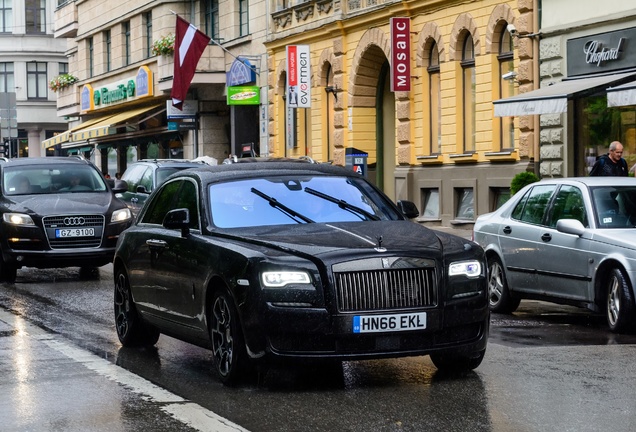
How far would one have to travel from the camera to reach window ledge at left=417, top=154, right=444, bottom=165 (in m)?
31.7

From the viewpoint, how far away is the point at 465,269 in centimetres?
920

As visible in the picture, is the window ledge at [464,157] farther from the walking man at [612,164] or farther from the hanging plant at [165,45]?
the hanging plant at [165,45]

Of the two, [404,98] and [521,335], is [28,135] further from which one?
[521,335]

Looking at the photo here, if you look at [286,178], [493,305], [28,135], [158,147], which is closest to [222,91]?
[158,147]

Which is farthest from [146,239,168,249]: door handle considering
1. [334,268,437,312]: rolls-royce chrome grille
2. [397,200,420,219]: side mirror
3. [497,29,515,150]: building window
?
[497,29,515,150]: building window

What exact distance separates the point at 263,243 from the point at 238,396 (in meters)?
1.06

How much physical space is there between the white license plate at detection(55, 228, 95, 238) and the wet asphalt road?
6.57 metres

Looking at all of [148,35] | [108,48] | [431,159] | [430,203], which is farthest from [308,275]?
[108,48]

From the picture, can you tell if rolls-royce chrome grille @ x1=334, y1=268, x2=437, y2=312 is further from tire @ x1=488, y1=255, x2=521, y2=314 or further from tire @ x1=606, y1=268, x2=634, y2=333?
tire @ x1=488, y1=255, x2=521, y2=314

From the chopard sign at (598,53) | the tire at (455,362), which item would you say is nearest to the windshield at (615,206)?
the tire at (455,362)

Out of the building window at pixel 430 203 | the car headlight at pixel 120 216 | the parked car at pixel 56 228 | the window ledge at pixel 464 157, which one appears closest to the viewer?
the parked car at pixel 56 228

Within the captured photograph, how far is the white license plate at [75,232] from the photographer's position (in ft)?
62.4

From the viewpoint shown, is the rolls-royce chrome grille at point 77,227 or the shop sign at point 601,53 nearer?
the rolls-royce chrome grille at point 77,227

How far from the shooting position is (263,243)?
9.20 meters
